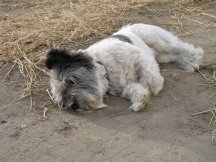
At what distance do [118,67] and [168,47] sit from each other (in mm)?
1334

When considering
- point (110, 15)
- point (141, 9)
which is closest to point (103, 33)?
point (110, 15)

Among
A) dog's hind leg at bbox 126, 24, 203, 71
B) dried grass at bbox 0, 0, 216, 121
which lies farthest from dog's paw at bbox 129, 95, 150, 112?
dog's hind leg at bbox 126, 24, 203, 71

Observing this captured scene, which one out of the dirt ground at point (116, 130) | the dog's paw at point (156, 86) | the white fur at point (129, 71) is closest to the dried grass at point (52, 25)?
the dirt ground at point (116, 130)

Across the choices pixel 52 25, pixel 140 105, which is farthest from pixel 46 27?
pixel 140 105

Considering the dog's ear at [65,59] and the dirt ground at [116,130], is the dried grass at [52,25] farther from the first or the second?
the dog's ear at [65,59]

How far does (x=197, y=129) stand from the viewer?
459 cm

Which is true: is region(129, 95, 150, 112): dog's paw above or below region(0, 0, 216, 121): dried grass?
below

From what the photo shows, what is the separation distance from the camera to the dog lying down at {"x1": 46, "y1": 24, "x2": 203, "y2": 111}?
4.82 metres

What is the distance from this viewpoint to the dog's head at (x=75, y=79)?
15.7 ft

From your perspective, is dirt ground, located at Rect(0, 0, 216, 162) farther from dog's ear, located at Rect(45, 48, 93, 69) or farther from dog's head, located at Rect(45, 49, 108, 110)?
dog's ear, located at Rect(45, 48, 93, 69)

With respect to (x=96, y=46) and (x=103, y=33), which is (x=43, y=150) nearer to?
(x=96, y=46)

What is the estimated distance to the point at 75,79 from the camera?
15.7 feet

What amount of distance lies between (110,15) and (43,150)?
4.05 metres

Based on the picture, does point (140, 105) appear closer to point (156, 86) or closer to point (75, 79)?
point (156, 86)
